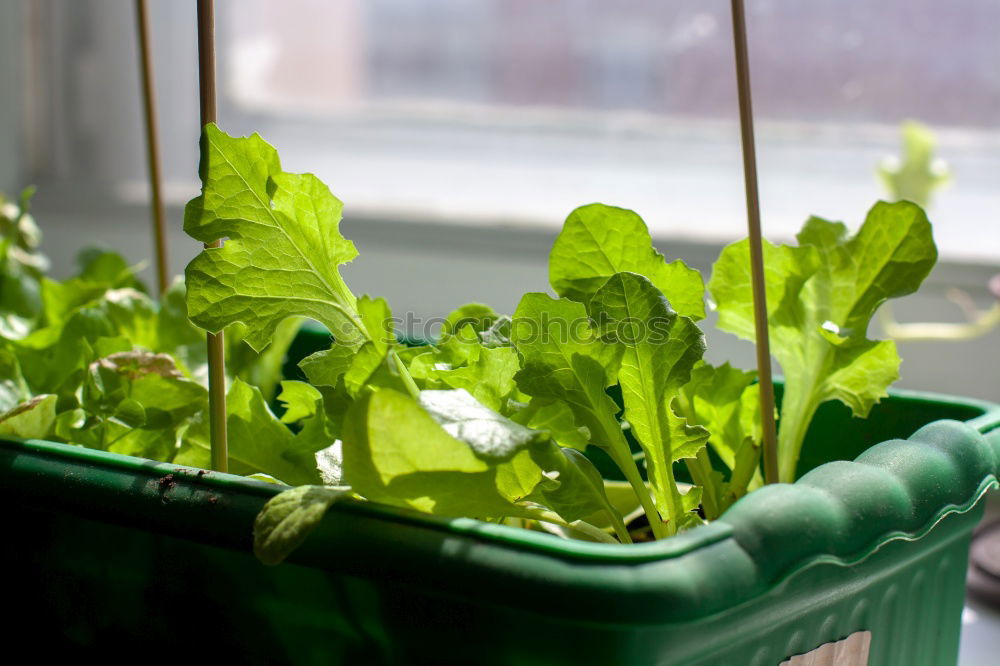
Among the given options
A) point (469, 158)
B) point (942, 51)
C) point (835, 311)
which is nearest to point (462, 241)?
point (469, 158)

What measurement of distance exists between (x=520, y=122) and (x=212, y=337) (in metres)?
0.62

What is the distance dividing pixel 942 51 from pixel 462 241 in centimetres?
35

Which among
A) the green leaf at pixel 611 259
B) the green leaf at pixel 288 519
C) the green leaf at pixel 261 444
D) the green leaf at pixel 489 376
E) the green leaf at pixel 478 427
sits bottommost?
the green leaf at pixel 261 444

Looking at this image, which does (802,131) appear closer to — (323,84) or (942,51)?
(942,51)

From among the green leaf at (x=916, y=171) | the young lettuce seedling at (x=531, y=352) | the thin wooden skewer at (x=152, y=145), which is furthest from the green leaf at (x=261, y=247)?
the green leaf at (x=916, y=171)

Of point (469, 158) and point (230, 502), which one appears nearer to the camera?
point (230, 502)

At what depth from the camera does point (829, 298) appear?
0.30 metres

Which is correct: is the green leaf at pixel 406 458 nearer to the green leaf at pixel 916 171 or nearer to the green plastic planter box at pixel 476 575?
the green plastic planter box at pixel 476 575

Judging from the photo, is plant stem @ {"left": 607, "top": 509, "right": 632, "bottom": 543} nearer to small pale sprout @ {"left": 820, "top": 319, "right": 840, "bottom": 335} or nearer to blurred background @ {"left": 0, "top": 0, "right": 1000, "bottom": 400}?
small pale sprout @ {"left": 820, "top": 319, "right": 840, "bottom": 335}

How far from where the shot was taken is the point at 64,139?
0.91 meters

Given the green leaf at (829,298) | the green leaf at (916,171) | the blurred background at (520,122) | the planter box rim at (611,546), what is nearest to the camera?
the planter box rim at (611,546)

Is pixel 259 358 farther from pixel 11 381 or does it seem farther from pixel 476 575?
pixel 476 575

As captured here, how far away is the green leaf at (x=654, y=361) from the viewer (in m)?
0.25

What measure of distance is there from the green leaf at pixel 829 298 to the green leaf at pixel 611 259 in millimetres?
36
